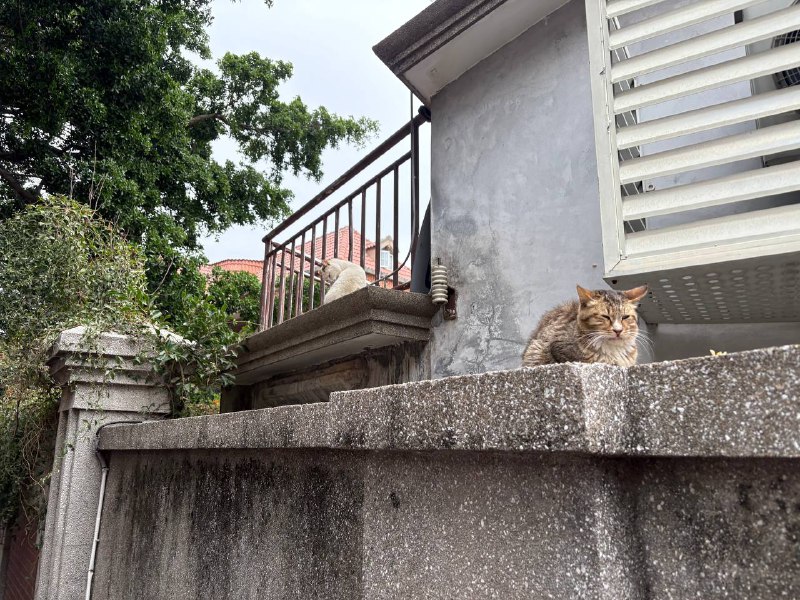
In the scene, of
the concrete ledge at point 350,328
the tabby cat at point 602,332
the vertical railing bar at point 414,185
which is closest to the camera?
the tabby cat at point 602,332

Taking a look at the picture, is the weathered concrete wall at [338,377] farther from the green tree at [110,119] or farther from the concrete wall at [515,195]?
the green tree at [110,119]

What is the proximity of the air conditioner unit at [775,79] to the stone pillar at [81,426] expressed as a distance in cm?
324

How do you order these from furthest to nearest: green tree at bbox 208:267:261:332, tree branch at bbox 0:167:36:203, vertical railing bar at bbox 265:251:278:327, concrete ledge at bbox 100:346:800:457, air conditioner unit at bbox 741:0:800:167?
green tree at bbox 208:267:261:332, tree branch at bbox 0:167:36:203, vertical railing bar at bbox 265:251:278:327, air conditioner unit at bbox 741:0:800:167, concrete ledge at bbox 100:346:800:457

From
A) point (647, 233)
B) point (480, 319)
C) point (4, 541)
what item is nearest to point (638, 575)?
point (647, 233)

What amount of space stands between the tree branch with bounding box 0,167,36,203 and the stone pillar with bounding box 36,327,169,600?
8639 millimetres

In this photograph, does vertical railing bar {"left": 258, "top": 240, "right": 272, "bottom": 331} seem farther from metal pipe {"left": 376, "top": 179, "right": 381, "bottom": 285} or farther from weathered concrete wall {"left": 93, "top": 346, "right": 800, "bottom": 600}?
weathered concrete wall {"left": 93, "top": 346, "right": 800, "bottom": 600}

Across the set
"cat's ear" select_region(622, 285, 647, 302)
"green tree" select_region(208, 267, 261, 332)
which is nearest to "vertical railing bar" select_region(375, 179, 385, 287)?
"cat's ear" select_region(622, 285, 647, 302)

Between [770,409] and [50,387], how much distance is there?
13.5ft

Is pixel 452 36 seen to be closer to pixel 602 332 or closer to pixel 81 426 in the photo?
pixel 602 332

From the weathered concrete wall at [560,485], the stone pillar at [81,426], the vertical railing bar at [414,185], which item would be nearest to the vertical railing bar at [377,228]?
the vertical railing bar at [414,185]

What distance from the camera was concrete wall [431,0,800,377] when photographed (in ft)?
10.7

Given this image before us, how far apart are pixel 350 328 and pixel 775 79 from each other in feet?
8.18

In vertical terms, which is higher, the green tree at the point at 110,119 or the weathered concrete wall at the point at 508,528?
the green tree at the point at 110,119

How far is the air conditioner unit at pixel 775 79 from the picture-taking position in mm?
2288
